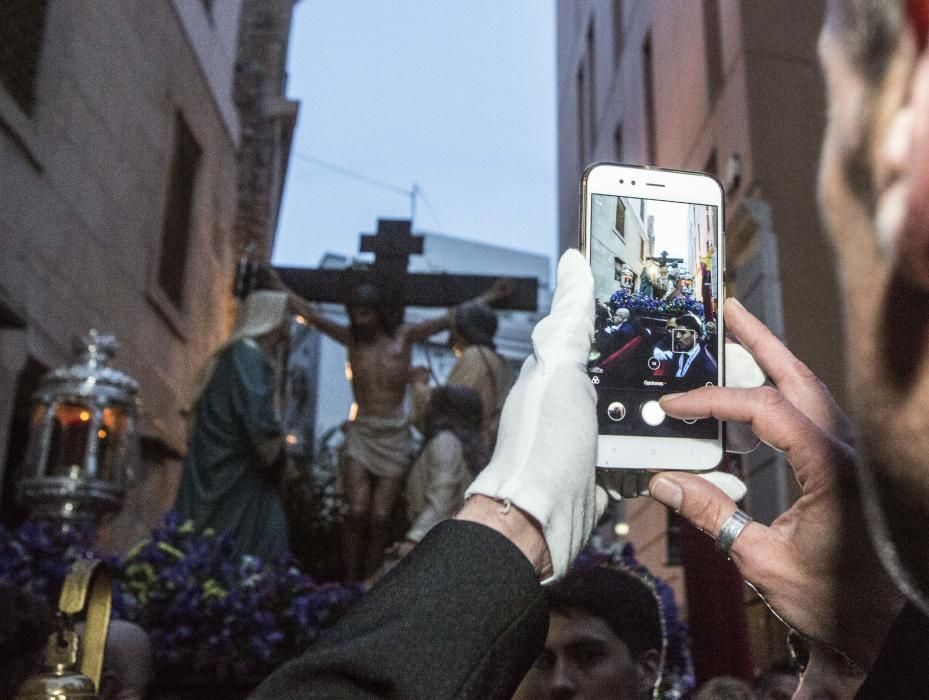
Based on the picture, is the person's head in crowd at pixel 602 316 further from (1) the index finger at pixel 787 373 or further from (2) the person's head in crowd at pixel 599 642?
(2) the person's head in crowd at pixel 599 642

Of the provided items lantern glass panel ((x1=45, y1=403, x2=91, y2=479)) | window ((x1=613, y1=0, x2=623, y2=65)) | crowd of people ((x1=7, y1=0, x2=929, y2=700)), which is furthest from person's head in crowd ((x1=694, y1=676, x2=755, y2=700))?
window ((x1=613, y1=0, x2=623, y2=65))

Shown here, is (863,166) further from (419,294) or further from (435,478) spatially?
(419,294)

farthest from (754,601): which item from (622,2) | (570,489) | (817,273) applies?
(622,2)

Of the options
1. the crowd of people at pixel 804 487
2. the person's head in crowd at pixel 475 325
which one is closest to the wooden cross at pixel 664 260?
the crowd of people at pixel 804 487

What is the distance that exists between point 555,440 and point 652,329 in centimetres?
41

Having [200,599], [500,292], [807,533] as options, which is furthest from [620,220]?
[500,292]

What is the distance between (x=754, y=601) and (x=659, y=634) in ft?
11.7

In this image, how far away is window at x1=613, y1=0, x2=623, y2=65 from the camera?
10.3 m

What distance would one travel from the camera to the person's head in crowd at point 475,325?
21.2 feet

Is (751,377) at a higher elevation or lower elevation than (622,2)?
lower

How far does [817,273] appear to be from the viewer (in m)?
7.66

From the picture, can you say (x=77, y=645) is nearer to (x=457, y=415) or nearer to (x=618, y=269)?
(x=618, y=269)

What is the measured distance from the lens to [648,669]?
8.88ft

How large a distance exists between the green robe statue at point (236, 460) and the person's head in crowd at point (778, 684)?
→ 9.00 ft
